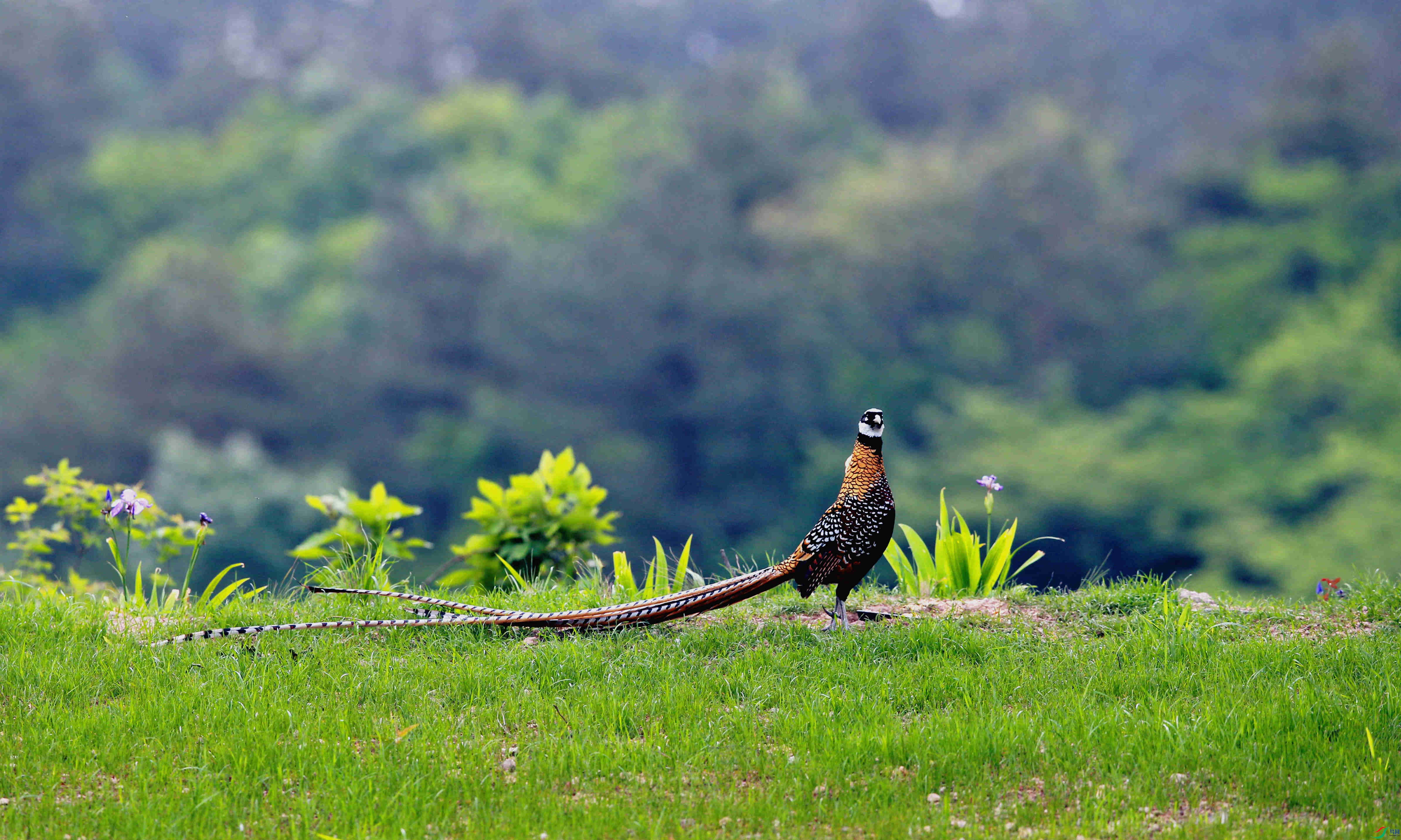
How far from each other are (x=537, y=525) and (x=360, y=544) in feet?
3.20

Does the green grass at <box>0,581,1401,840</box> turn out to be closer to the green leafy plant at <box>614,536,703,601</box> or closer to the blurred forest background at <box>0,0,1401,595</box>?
the green leafy plant at <box>614,536,703,601</box>

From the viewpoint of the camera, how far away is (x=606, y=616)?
470 centimetres

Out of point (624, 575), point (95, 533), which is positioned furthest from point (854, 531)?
point (95, 533)

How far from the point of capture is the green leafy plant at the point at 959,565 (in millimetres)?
5672

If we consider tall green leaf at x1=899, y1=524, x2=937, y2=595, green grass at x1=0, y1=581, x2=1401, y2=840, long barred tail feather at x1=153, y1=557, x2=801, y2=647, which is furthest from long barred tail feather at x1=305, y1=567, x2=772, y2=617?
tall green leaf at x1=899, y1=524, x2=937, y2=595

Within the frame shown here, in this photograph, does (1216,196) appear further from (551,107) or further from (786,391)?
(551,107)

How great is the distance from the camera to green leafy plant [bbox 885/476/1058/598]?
5672mm

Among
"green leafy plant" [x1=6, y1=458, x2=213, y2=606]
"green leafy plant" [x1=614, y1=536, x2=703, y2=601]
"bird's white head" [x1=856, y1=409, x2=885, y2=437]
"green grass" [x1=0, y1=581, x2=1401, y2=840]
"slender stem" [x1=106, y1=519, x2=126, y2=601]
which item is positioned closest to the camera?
"green grass" [x1=0, y1=581, x2=1401, y2=840]

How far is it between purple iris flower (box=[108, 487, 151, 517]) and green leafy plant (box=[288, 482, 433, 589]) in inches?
33.5

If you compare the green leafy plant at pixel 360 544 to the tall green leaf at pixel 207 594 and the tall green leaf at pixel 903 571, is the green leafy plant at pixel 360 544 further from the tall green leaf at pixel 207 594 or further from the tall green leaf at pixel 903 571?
the tall green leaf at pixel 903 571

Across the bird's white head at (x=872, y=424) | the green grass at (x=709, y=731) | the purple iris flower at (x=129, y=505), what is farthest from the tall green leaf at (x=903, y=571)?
the purple iris flower at (x=129, y=505)

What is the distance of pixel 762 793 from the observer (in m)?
3.49

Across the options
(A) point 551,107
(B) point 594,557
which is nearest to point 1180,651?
(B) point 594,557

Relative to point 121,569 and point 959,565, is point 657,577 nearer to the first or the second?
point 959,565
